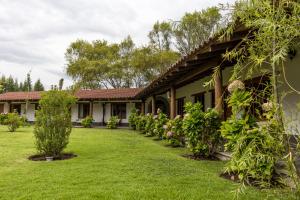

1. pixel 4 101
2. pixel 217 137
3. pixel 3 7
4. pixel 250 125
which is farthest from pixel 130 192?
pixel 4 101

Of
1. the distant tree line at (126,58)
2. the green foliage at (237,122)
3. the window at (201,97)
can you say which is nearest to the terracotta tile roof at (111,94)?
the distant tree line at (126,58)

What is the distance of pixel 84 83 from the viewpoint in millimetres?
35906

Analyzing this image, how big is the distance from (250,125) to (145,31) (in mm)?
30795

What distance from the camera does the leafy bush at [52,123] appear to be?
26.0 feet

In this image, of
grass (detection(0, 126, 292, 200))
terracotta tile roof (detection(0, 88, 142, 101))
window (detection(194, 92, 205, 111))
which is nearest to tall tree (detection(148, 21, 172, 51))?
terracotta tile roof (detection(0, 88, 142, 101))

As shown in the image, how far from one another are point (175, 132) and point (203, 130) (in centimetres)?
298

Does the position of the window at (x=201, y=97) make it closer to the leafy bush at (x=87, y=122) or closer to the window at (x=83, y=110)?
the leafy bush at (x=87, y=122)

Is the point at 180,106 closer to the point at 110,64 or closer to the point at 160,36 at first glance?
the point at 160,36

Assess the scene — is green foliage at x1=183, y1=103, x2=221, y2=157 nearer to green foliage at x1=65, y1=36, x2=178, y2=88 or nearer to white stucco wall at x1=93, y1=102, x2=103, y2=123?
white stucco wall at x1=93, y1=102, x2=103, y2=123

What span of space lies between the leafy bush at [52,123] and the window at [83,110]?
Result: 64.5 feet

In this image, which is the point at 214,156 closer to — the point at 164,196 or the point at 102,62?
the point at 164,196

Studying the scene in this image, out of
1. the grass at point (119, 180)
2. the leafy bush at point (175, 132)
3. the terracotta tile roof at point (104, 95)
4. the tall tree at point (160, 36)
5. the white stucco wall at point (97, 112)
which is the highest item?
the tall tree at point (160, 36)

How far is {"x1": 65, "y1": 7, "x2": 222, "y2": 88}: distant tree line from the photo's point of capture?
30.8 meters

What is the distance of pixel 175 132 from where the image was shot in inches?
398
